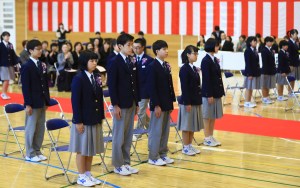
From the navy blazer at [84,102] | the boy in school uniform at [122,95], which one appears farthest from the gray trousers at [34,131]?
the navy blazer at [84,102]

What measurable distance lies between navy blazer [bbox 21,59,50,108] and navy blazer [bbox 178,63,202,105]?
2172 mm

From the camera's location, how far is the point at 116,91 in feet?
25.7

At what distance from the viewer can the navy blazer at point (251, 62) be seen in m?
13.8

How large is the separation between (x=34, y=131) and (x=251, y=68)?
6804mm

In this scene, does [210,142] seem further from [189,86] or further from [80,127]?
[80,127]

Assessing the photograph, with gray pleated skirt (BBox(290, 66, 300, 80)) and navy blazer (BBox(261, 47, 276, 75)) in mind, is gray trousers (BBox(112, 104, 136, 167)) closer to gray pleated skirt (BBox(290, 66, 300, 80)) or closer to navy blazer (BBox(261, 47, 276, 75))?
navy blazer (BBox(261, 47, 276, 75))

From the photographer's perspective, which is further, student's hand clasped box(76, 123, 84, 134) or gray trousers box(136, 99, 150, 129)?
gray trousers box(136, 99, 150, 129)

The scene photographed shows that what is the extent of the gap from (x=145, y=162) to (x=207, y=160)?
99cm

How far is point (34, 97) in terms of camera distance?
28.1 ft

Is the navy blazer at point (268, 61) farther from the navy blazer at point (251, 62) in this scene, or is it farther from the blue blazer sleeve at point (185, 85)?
the blue blazer sleeve at point (185, 85)

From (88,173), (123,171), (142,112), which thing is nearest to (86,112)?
(88,173)

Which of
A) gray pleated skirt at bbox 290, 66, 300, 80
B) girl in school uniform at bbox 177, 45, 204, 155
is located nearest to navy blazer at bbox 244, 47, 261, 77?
gray pleated skirt at bbox 290, 66, 300, 80

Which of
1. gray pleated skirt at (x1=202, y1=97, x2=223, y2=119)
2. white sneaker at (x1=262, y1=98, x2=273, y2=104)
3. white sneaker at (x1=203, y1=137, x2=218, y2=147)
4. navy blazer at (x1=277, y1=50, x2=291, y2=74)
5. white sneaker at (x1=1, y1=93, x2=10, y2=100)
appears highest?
navy blazer at (x1=277, y1=50, x2=291, y2=74)

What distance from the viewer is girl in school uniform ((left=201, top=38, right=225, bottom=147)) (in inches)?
381
